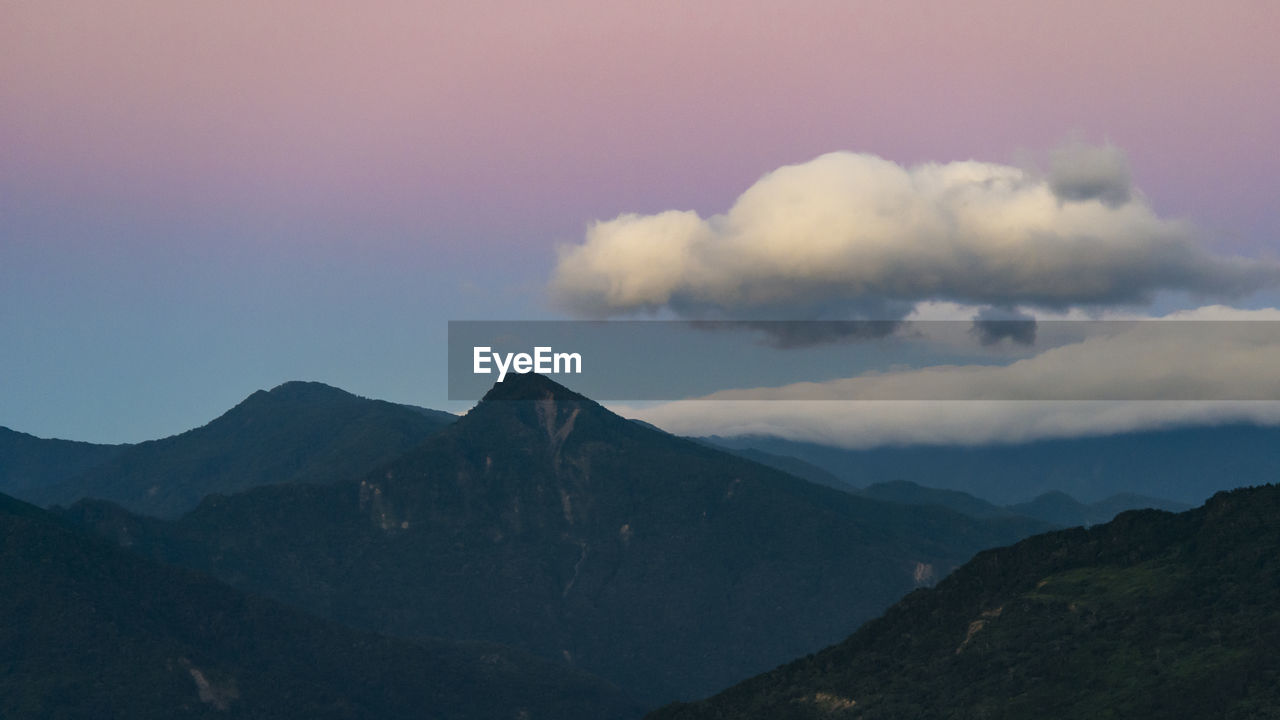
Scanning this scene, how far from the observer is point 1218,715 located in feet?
560

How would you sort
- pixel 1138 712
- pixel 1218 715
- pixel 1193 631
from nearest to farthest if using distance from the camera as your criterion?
pixel 1218 715 < pixel 1138 712 < pixel 1193 631

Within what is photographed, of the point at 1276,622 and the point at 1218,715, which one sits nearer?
→ the point at 1218,715

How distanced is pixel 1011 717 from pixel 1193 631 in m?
28.2

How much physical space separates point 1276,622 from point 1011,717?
37.6 meters

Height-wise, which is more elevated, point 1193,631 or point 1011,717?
point 1193,631

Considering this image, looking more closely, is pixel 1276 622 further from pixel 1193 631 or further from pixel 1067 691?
pixel 1067 691

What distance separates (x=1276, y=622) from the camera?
188 metres

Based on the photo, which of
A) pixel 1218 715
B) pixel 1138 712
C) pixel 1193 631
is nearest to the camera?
pixel 1218 715

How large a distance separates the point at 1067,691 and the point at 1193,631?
764 inches

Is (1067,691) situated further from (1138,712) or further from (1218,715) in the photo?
(1218,715)

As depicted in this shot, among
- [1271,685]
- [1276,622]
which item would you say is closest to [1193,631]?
[1276,622]

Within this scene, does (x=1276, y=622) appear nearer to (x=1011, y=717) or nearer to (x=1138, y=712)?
(x=1138, y=712)

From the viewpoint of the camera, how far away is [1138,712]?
182 m

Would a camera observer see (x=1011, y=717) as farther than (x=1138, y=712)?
Yes
